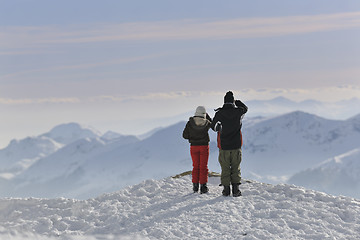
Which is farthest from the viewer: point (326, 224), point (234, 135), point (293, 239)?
point (234, 135)

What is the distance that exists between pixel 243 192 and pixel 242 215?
2.33 metres

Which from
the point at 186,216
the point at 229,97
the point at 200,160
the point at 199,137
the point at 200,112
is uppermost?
the point at 229,97

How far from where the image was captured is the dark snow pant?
595 inches

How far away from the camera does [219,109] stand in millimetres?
15211

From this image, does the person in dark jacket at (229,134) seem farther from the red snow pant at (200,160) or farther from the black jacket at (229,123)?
the red snow pant at (200,160)

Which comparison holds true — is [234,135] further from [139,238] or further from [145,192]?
[139,238]

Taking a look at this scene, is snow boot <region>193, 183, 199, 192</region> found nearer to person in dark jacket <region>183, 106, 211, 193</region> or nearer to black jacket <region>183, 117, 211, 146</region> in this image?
person in dark jacket <region>183, 106, 211, 193</region>

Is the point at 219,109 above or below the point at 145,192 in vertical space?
above

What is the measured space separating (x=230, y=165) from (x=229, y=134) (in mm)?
1020

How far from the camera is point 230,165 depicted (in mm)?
15359

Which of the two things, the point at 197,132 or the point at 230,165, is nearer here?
the point at 230,165

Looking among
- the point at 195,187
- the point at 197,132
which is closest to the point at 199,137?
the point at 197,132

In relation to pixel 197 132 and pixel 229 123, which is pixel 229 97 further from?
pixel 197 132

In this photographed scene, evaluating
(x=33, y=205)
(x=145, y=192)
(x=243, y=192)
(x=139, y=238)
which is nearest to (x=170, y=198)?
(x=145, y=192)
